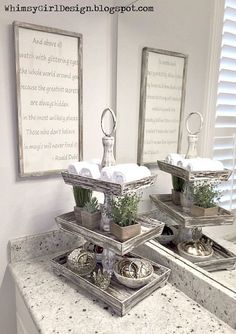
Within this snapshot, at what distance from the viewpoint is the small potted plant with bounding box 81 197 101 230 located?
94 centimetres

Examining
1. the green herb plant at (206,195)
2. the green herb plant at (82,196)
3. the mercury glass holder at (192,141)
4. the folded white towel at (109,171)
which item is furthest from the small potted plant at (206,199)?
the green herb plant at (82,196)

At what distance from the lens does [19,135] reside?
3.26 ft

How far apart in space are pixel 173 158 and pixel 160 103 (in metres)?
0.21

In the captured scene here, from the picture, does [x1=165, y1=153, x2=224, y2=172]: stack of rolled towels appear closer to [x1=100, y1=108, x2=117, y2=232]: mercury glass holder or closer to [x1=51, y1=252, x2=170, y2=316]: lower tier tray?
[x1=100, y1=108, x2=117, y2=232]: mercury glass holder

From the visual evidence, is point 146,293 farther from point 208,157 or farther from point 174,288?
point 208,157

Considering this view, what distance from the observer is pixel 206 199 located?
0.88 metres

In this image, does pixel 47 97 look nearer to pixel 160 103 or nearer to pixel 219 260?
pixel 160 103

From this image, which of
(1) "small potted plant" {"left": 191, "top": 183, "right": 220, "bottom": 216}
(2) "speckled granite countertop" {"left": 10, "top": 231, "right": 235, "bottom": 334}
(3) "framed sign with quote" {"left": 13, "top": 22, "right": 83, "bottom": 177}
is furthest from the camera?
(3) "framed sign with quote" {"left": 13, "top": 22, "right": 83, "bottom": 177}

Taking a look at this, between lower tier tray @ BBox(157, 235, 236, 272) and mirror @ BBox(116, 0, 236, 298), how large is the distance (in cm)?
1

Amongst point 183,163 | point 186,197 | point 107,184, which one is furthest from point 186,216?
point 107,184

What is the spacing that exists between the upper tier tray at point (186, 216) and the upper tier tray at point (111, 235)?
0.23 ft

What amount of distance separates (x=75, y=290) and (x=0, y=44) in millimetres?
846

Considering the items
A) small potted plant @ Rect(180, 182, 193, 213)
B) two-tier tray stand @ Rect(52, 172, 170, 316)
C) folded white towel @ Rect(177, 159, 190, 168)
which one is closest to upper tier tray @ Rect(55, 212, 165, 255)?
two-tier tray stand @ Rect(52, 172, 170, 316)

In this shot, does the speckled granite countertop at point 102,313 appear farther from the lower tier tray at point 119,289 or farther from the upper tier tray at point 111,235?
the upper tier tray at point 111,235
